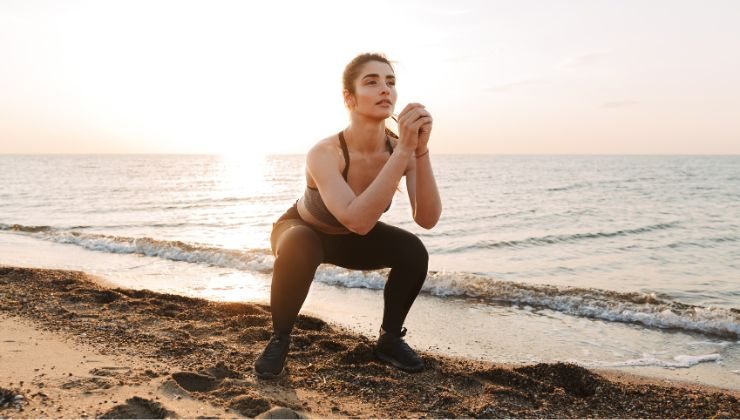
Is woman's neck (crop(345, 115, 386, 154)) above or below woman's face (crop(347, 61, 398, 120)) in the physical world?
below

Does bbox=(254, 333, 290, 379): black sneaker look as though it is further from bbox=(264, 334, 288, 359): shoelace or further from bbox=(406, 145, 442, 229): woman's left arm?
bbox=(406, 145, 442, 229): woman's left arm

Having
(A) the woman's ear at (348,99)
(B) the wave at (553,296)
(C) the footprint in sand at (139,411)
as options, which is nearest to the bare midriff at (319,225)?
(A) the woman's ear at (348,99)

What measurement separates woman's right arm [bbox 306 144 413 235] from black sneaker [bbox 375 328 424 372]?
1.03 meters

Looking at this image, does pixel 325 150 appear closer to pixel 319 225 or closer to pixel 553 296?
pixel 319 225

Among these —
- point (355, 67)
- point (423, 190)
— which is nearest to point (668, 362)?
point (423, 190)

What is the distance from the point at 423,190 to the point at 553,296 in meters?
4.52

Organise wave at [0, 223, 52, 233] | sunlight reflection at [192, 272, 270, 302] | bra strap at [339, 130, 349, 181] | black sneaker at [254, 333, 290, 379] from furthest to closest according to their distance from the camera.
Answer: wave at [0, 223, 52, 233], sunlight reflection at [192, 272, 270, 302], bra strap at [339, 130, 349, 181], black sneaker at [254, 333, 290, 379]

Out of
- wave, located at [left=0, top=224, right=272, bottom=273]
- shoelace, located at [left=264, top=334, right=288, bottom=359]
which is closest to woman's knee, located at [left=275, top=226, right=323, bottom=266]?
shoelace, located at [left=264, top=334, right=288, bottom=359]

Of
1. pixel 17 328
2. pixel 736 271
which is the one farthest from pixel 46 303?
pixel 736 271

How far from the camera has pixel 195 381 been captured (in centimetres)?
335

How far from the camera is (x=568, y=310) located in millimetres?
6996

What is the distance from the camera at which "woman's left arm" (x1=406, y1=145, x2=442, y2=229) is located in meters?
3.60

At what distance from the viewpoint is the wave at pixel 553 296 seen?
6489 millimetres

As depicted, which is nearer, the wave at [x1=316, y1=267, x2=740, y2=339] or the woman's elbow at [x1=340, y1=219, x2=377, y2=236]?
the woman's elbow at [x1=340, y1=219, x2=377, y2=236]
